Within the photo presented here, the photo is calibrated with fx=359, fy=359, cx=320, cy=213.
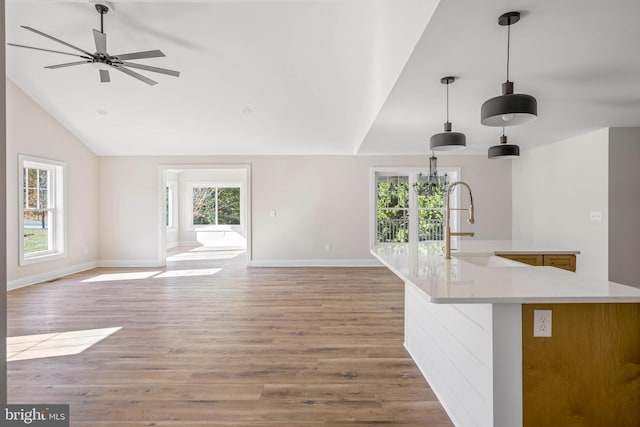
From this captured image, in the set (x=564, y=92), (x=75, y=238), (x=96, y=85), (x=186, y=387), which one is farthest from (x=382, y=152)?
(x=75, y=238)

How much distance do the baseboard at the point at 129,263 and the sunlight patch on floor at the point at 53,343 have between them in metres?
3.86

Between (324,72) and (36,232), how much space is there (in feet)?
17.7

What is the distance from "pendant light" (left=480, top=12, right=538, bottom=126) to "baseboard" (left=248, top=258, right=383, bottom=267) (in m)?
5.47

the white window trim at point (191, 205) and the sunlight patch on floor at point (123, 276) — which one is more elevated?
the white window trim at point (191, 205)

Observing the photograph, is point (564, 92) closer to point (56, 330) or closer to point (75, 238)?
point (56, 330)

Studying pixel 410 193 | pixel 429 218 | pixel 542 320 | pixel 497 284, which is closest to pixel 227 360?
pixel 497 284

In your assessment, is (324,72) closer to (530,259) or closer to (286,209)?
(286,209)

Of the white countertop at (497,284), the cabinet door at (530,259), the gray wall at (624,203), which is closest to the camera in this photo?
the white countertop at (497,284)

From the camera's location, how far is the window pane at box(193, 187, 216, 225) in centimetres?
1134

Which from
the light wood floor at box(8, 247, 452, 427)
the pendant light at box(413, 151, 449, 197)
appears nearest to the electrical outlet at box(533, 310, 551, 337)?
the light wood floor at box(8, 247, 452, 427)

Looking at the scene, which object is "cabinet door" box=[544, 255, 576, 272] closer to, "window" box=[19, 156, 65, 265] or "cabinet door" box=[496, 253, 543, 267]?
"cabinet door" box=[496, 253, 543, 267]

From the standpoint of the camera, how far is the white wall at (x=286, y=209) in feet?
23.8

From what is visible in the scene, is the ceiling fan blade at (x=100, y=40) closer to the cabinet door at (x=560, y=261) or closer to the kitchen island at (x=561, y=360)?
the kitchen island at (x=561, y=360)

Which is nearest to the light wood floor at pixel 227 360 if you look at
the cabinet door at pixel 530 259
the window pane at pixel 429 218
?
the cabinet door at pixel 530 259
